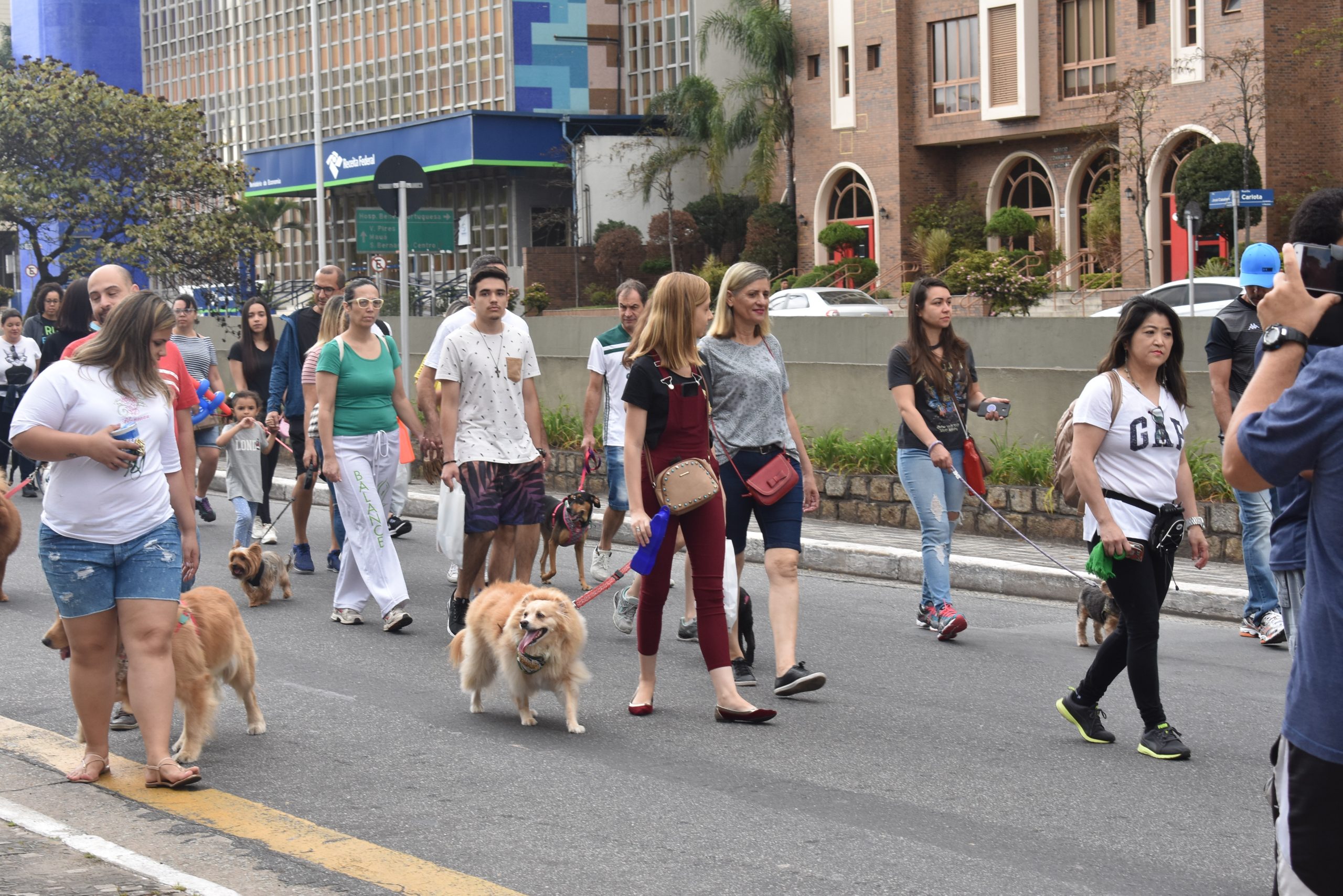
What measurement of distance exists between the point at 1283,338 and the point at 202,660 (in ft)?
13.9

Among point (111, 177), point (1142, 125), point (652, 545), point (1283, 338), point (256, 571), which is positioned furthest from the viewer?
point (1142, 125)

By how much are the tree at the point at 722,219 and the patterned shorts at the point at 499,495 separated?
144 feet

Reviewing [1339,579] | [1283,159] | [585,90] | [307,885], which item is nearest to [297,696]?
[307,885]

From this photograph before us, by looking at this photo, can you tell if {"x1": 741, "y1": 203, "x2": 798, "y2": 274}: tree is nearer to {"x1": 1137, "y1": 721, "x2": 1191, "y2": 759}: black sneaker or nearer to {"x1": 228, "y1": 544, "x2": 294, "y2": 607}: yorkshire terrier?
{"x1": 228, "y1": 544, "x2": 294, "y2": 607}: yorkshire terrier

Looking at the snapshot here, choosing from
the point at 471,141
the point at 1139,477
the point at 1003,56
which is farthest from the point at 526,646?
the point at 471,141

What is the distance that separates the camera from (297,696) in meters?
7.36

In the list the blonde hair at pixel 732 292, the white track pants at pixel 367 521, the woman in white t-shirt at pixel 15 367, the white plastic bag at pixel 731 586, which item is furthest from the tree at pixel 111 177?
the blonde hair at pixel 732 292

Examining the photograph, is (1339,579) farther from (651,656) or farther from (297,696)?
(297,696)

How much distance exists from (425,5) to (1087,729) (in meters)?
56.7

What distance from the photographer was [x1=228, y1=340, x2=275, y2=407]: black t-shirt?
40.7 feet

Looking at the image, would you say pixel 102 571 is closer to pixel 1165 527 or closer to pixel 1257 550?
pixel 1165 527

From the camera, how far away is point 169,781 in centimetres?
566

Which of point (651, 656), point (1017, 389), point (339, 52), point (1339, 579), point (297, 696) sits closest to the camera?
point (1339, 579)

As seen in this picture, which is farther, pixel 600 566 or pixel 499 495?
pixel 600 566
